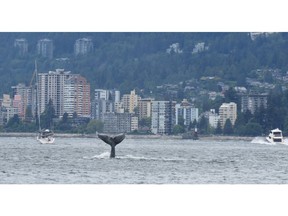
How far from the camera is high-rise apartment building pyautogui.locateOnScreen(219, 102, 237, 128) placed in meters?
107

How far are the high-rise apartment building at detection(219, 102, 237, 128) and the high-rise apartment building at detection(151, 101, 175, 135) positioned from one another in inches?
152

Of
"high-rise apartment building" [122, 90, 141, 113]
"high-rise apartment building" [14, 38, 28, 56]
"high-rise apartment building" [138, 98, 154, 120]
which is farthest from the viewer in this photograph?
"high-rise apartment building" [122, 90, 141, 113]

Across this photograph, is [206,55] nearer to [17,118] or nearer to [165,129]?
[165,129]

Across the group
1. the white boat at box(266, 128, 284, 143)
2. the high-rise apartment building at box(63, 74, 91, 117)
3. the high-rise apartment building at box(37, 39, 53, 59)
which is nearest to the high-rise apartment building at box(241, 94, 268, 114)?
the white boat at box(266, 128, 284, 143)

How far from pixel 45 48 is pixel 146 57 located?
7.66 m

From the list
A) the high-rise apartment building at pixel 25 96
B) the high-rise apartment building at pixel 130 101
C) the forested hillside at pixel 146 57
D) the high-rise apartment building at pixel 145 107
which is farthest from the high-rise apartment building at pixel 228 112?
the high-rise apartment building at pixel 25 96

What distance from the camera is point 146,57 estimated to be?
104 metres

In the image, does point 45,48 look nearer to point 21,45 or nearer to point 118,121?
point 21,45

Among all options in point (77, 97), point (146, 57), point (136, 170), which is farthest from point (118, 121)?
point (136, 170)

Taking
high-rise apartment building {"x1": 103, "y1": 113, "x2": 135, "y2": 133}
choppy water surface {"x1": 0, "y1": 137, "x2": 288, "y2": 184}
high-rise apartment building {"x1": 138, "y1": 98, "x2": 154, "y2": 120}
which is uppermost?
high-rise apartment building {"x1": 138, "y1": 98, "x2": 154, "y2": 120}

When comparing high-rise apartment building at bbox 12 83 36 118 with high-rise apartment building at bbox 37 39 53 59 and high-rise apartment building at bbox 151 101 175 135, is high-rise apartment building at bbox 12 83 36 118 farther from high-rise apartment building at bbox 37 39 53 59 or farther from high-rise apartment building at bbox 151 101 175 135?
high-rise apartment building at bbox 151 101 175 135

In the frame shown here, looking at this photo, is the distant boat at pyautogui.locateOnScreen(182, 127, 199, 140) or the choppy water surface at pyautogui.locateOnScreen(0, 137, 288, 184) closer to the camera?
the choppy water surface at pyautogui.locateOnScreen(0, 137, 288, 184)

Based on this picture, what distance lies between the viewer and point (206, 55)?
355 ft
